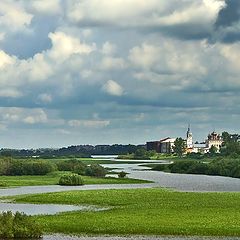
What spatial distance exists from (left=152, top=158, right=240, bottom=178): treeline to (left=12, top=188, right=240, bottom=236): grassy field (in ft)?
262

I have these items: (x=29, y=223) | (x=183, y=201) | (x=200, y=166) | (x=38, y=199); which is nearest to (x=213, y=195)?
(x=183, y=201)

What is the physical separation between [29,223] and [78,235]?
3919mm

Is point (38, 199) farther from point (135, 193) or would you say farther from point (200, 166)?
point (200, 166)

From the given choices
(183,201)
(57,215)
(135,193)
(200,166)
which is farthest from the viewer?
(200,166)

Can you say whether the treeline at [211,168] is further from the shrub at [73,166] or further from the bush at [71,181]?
the bush at [71,181]

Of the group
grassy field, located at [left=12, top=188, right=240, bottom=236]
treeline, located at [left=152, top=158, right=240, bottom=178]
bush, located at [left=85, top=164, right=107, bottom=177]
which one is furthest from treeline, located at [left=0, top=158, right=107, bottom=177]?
grassy field, located at [left=12, top=188, right=240, bottom=236]

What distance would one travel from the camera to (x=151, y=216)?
58.5 metres

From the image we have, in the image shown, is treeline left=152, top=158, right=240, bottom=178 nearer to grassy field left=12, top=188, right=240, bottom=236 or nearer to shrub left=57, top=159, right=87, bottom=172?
shrub left=57, top=159, right=87, bottom=172

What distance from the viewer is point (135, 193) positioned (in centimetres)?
8712

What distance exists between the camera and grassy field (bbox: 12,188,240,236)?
51094 mm

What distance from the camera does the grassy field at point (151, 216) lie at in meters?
51.1

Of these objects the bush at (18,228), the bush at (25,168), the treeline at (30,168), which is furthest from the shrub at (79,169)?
the bush at (18,228)

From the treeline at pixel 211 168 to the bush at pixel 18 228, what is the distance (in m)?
112

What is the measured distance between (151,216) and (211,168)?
114147mm
